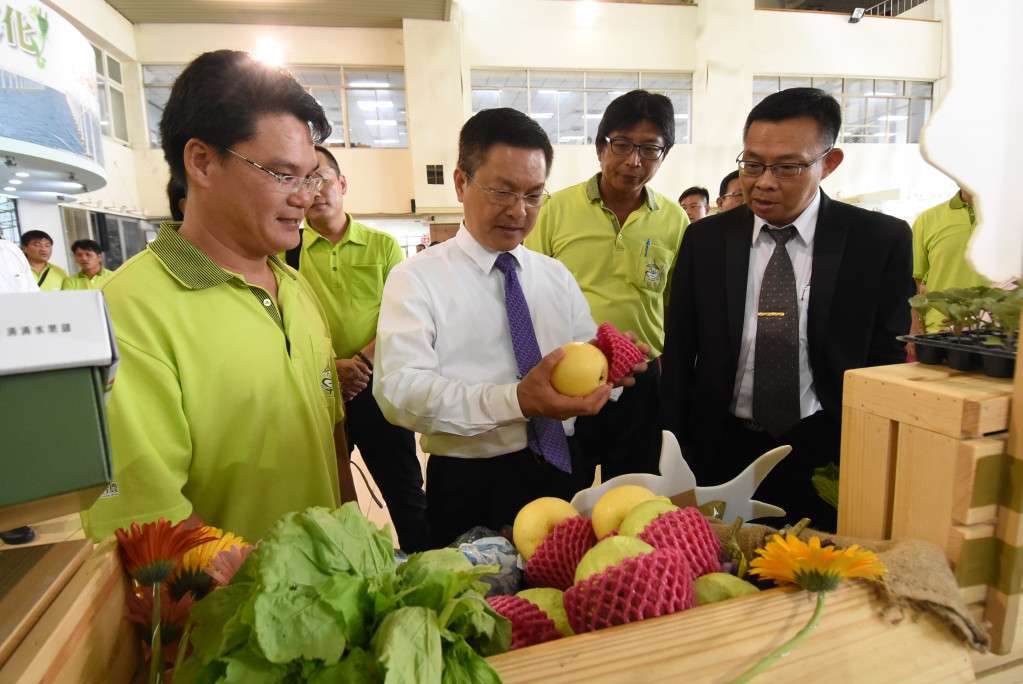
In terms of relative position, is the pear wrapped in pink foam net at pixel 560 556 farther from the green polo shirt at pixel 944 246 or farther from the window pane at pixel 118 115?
the window pane at pixel 118 115

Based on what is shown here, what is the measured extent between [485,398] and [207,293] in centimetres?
63

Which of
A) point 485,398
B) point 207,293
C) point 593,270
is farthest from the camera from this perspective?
point 593,270

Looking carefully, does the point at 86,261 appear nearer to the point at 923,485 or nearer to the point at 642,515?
the point at 642,515

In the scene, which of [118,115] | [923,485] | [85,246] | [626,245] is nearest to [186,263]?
[923,485]

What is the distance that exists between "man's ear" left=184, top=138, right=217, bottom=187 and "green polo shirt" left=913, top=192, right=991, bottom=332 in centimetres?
288

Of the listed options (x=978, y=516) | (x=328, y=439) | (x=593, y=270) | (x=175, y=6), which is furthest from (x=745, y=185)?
(x=175, y=6)

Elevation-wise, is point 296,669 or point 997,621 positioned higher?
point 296,669

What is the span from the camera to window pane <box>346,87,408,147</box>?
11148 millimetres

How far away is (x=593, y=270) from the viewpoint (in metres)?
2.44

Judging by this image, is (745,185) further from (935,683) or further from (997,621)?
(935,683)

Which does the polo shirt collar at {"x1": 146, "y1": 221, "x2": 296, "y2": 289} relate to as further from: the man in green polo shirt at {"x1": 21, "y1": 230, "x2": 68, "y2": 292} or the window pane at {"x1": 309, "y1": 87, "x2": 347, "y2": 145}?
the window pane at {"x1": 309, "y1": 87, "x2": 347, "y2": 145}

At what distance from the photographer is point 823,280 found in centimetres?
159

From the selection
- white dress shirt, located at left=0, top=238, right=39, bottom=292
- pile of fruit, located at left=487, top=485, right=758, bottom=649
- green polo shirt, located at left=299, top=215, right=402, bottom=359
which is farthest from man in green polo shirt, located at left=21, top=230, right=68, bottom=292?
pile of fruit, located at left=487, top=485, right=758, bottom=649

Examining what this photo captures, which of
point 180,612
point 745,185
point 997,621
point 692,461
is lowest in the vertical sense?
point 692,461
